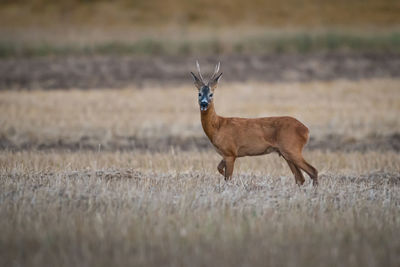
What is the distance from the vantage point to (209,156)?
56.2 feet

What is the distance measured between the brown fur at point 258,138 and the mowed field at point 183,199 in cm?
44

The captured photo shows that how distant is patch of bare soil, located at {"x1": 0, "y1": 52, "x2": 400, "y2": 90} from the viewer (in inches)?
1336

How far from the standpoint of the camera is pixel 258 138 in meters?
12.6

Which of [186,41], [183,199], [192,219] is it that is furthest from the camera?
[186,41]

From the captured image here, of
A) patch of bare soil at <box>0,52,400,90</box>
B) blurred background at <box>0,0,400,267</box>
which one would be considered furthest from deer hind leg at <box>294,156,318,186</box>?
patch of bare soil at <box>0,52,400,90</box>

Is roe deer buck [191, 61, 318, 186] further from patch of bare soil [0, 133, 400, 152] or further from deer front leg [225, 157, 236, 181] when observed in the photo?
patch of bare soil [0, 133, 400, 152]

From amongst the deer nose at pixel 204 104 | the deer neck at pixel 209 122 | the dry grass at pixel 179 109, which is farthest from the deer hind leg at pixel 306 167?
the dry grass at pixel 179 109

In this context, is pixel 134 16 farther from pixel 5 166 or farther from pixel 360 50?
pixel 5 166

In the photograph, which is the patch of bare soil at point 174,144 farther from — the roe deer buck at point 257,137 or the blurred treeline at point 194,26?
the blurred treeline at point 194,26

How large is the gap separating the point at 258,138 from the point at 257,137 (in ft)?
0.09

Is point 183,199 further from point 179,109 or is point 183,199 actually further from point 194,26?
point 194,26

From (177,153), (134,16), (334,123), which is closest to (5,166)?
(177,153)

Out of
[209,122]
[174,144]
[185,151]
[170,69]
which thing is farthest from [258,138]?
[170,69]

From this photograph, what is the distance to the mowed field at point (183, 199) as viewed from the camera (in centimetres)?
786
